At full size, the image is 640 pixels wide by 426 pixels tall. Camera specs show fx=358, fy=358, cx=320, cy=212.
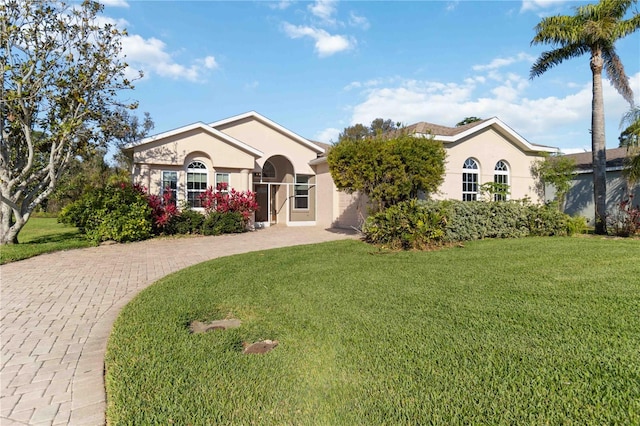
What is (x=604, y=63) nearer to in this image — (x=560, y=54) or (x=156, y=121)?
(x=560, y=54)

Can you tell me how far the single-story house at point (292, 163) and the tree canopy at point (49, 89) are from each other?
2.57m

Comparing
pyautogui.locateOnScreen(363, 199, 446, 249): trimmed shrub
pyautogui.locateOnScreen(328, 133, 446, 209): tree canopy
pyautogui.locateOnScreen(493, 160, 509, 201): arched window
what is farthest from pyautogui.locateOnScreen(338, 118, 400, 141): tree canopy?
pyautogui.locateOnScreen(363, 199, 446, 249): trimmed shrub

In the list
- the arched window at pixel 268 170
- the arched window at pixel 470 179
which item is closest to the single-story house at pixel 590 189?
the arched window at pixel 470 179

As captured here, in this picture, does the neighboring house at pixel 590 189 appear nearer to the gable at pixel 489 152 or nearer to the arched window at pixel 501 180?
the gable at pixel 489 152

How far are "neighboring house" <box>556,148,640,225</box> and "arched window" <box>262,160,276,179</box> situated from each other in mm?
16369

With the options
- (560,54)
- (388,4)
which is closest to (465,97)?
(560,54)

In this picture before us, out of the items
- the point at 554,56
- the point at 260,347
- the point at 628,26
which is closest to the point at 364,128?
the point at 554,56

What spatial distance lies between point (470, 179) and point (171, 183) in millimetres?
14652

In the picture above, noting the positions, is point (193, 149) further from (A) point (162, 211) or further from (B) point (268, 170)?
(B) point (268, 170)

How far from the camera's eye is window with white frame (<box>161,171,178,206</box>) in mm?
16570

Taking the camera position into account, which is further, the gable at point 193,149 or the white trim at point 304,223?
the white trim at point 304,223

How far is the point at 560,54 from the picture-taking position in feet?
56.2

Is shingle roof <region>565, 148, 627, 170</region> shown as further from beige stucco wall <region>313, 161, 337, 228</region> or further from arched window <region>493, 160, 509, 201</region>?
beige stucco wall <region>313, 161, 337, 228</region>

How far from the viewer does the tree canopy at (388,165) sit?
12539 mm
